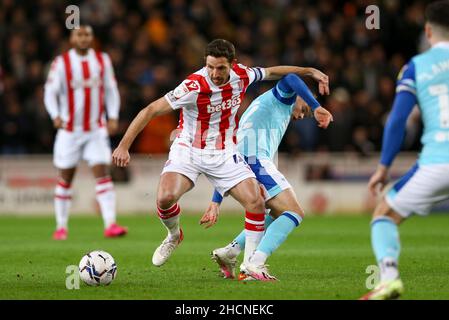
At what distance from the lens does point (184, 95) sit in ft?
27.0

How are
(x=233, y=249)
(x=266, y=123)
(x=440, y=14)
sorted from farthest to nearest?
(x=266, y=123) → (x=233, y=249) → (x=440, y=14)

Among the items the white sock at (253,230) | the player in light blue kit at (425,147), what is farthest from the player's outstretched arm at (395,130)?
the white sock at (253,230)

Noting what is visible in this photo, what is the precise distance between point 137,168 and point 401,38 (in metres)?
6.50

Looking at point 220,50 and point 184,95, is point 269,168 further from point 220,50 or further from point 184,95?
point 220,50

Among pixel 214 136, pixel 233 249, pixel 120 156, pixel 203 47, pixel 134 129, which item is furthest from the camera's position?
pixel 203 47

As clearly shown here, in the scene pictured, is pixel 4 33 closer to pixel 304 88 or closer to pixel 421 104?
pixel 304 88

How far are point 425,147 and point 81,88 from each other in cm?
742

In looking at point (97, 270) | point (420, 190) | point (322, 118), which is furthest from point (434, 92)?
point (97, 270)

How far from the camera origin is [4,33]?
1862 centimetres

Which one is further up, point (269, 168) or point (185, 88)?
point (185, 88)

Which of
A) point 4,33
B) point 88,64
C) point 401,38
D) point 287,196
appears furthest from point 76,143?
point 401,38

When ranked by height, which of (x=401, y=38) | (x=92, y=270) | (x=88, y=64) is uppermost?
(x=401, y=38)

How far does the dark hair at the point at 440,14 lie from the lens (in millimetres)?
6309

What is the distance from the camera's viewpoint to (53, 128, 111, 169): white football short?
12805mm
